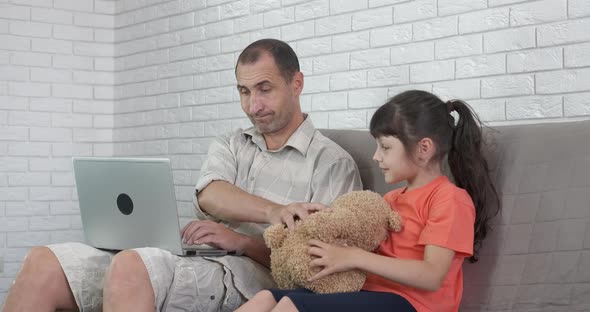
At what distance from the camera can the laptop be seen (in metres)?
2.33

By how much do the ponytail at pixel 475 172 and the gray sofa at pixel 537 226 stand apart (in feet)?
0.10

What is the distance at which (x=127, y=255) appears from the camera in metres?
2.25

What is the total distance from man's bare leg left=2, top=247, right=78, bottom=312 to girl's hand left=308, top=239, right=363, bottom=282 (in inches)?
32.6

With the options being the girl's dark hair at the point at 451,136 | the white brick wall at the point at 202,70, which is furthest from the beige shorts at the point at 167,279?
the white brick wall at the point at 202,70

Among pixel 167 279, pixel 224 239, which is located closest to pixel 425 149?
pixel 224 239

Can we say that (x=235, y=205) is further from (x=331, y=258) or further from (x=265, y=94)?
(x=331, y=258)

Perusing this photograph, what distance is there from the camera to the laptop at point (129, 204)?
2332 millimetres

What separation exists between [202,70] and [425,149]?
2.10m

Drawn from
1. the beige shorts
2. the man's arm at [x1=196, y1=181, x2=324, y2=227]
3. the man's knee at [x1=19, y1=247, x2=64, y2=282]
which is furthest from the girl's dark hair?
the man's knee at [x1=19, y1=247, x2=64, y2=282]

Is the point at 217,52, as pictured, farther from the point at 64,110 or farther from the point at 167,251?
the point at 167,251

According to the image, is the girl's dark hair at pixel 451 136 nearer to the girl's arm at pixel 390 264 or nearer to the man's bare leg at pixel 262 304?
the girl's arm at pixel 390 264

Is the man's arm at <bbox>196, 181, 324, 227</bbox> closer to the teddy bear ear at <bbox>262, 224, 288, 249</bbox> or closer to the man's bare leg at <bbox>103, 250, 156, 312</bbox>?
the teddy bear ear at <bbox>262, 224, 288, 249</bbox>

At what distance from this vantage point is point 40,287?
2.39 metres

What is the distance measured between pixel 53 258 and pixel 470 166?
1234 mm
